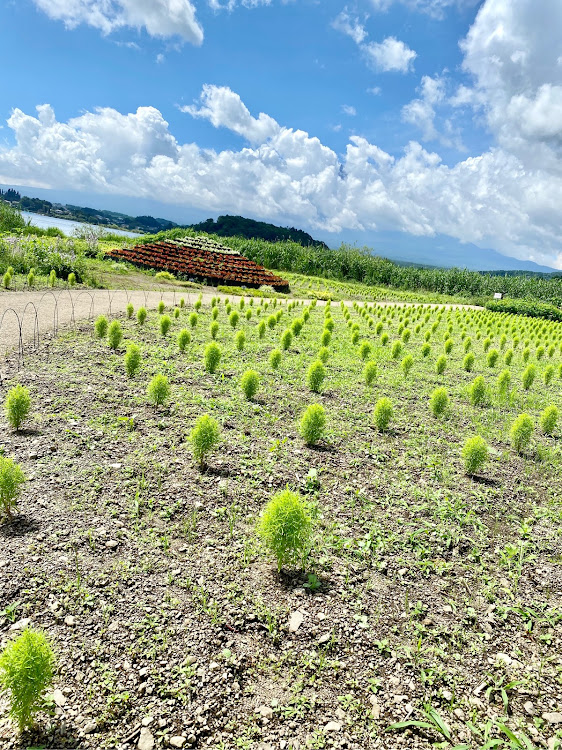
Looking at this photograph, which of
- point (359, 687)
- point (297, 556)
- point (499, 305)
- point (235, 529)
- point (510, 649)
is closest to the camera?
point (359, 687)

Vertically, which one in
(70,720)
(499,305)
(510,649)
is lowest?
(70,720)

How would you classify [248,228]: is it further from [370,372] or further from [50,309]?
[370,372]

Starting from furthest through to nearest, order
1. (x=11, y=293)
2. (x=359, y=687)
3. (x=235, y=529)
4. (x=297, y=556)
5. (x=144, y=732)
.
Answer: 1. (x=11, y=293)
2. (x=235, y=529)
3. (x=297, y=556)
4. (x=359, y=687)
5. (x=144, y=732)

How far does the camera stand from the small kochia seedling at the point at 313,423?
6984mm

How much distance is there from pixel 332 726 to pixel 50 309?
16.1m

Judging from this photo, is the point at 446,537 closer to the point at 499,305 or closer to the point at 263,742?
the point at 263,742

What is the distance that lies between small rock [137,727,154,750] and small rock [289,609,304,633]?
1.34 meters

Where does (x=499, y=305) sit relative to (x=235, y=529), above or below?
A: above

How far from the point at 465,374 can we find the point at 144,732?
12694 mm

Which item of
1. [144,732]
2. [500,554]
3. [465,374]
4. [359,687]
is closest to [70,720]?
[144,732]

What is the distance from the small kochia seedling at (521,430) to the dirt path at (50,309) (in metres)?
9.75

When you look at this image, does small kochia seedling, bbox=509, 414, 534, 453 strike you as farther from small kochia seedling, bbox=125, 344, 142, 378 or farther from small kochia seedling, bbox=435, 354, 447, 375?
small kochia seedling, bbox=125, 344, 142, 378

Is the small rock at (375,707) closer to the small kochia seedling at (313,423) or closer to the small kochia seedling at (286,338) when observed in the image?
the small kochia seedling at (313,423)

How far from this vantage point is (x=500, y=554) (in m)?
5.07
